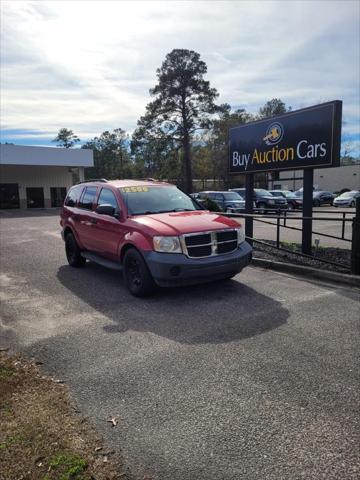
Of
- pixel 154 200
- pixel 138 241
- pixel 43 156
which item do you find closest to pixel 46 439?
pixel 138 241

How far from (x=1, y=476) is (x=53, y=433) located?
456 mm

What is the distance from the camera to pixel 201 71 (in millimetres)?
44344

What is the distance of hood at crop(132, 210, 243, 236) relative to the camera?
6.03 m

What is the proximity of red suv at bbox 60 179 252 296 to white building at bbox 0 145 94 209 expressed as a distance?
27228 mm

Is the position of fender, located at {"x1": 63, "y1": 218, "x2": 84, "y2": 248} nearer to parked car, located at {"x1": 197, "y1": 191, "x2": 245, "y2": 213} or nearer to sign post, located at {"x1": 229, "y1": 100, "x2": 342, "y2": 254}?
sign post, located at {"x1": 229, "y1": 100, "x2": 342, "y2": 254}

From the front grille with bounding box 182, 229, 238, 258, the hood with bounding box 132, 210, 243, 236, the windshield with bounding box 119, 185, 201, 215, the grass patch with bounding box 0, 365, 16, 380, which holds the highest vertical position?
the windshield with bounding box 119, 185, 201, 215

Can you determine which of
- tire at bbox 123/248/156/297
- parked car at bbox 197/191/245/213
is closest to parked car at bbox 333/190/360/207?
parked car at bbox 197/191/245/213

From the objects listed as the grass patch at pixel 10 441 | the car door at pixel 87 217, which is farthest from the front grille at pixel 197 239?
the grass patch at pixel 10 441

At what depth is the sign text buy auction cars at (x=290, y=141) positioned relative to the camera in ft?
27.8

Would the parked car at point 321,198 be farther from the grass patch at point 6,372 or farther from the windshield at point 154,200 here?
the grass patch at point 6,372

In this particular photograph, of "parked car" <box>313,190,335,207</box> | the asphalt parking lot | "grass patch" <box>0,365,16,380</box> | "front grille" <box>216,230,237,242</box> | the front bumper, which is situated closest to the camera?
the asphalt parking lot

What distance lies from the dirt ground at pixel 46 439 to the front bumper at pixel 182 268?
253 cm

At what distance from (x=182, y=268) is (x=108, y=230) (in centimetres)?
194

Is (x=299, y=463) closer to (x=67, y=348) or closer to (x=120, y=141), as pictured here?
(x=67, y=348)
